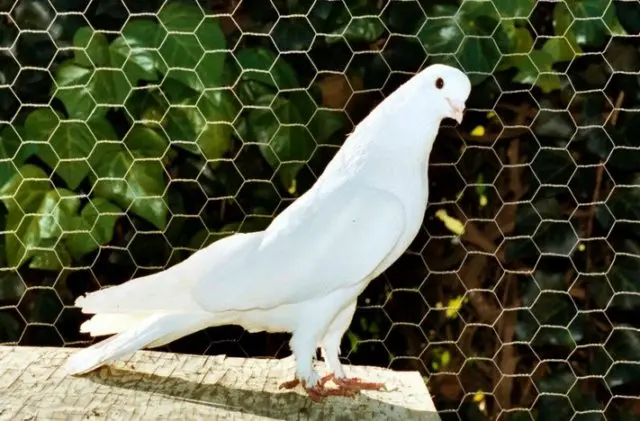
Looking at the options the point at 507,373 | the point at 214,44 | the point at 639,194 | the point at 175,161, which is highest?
the point at 214,44

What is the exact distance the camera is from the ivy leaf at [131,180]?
4.24 ft

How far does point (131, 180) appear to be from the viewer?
1295mm

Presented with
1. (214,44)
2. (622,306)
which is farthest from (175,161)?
(622,306)

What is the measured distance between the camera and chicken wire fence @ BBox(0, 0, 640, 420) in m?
1.28

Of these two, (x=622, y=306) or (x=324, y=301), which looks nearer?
(x=324, y=301)

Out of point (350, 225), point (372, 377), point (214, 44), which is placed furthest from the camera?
point (214, 44)

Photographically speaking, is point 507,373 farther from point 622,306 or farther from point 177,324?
point 177,324

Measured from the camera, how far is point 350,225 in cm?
94

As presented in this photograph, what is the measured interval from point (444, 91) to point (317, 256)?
208 mm

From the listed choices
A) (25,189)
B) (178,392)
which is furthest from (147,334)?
(25,189)

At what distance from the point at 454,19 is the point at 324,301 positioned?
491 mm

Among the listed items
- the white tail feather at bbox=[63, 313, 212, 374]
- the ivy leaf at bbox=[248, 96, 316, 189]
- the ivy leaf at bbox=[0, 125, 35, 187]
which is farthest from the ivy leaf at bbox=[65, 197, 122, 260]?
the white tail feather at bbox=[63, 313, 212, 374]

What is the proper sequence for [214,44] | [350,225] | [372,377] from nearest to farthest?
[350,225]
[372,377]
[214,44]

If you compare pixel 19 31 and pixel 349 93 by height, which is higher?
pixel 19 31
